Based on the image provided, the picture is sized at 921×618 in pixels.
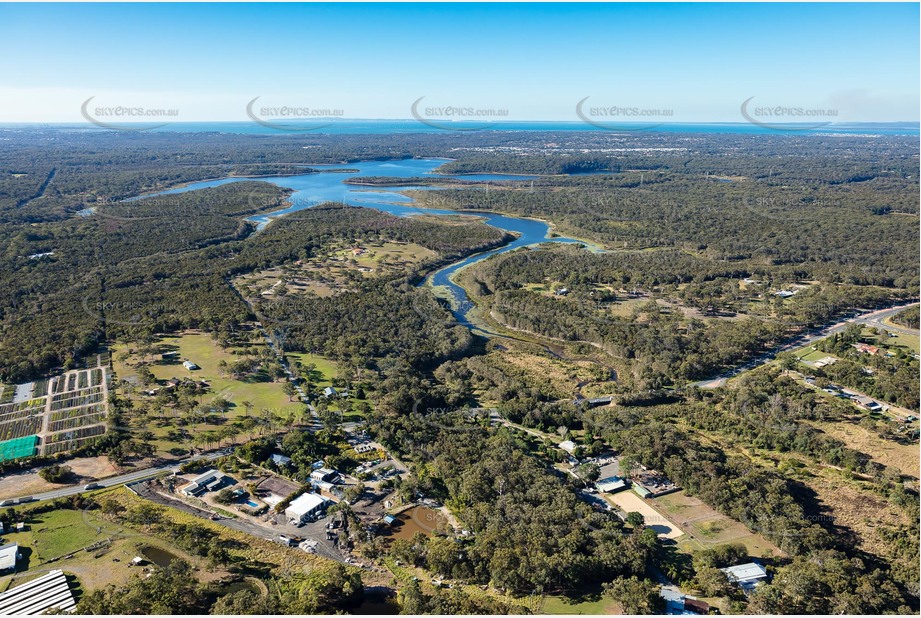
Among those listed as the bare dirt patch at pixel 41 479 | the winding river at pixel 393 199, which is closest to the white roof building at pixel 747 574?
the bare dirt patch at pixel 41 479

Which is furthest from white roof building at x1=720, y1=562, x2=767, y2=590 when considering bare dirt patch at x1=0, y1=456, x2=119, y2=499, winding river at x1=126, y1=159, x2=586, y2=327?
winding river at x1=126, y1=159, x2=586, y2=327

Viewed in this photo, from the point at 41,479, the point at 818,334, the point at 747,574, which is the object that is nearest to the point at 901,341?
the point at 818,334

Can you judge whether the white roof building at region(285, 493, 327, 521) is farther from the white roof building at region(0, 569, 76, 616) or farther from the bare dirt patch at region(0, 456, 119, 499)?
the bare dirt patch at region(0, 456, 119, 499)

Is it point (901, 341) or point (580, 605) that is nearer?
point (580, 605)

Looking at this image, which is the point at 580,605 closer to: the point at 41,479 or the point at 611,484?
the point at 611,484

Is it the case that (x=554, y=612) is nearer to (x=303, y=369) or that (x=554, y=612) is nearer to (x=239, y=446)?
(x=239, y=446)

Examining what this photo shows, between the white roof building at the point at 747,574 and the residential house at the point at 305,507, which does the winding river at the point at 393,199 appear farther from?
the white roof building at the point at 747,574
